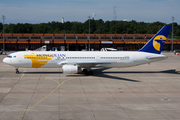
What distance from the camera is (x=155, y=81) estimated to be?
106 feet

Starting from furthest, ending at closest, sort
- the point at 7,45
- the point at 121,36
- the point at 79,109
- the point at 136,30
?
1. the point at 136,30
2. the point at 121,36
3. the point at 7,45
4. the point at 79,109

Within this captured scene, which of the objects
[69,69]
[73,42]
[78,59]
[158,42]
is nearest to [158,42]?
[158,42]

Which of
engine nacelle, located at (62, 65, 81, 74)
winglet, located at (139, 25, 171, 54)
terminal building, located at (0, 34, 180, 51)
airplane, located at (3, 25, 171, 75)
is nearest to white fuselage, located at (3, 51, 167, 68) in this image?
airplane, located at (3, 25, 171, 75)

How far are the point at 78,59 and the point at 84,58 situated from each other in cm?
107

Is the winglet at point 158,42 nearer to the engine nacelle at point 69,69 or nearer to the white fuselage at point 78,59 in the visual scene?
the white fuselage at point 78,59

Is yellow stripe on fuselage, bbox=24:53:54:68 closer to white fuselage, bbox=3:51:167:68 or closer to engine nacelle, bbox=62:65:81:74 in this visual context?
white fuselage, bbox=3:51:167:68

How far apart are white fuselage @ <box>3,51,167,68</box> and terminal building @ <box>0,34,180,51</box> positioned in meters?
62.7

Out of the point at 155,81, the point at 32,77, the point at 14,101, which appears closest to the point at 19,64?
the point at 32,77

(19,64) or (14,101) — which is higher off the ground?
(19,64)

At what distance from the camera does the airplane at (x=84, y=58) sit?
3531cm

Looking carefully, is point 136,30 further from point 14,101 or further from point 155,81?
point 14,101

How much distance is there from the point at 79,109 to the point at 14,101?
23.6 feet

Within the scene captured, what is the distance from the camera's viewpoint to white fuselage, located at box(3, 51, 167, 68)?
35312mm

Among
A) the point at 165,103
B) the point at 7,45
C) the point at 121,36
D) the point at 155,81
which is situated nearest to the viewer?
the point at 165,103
